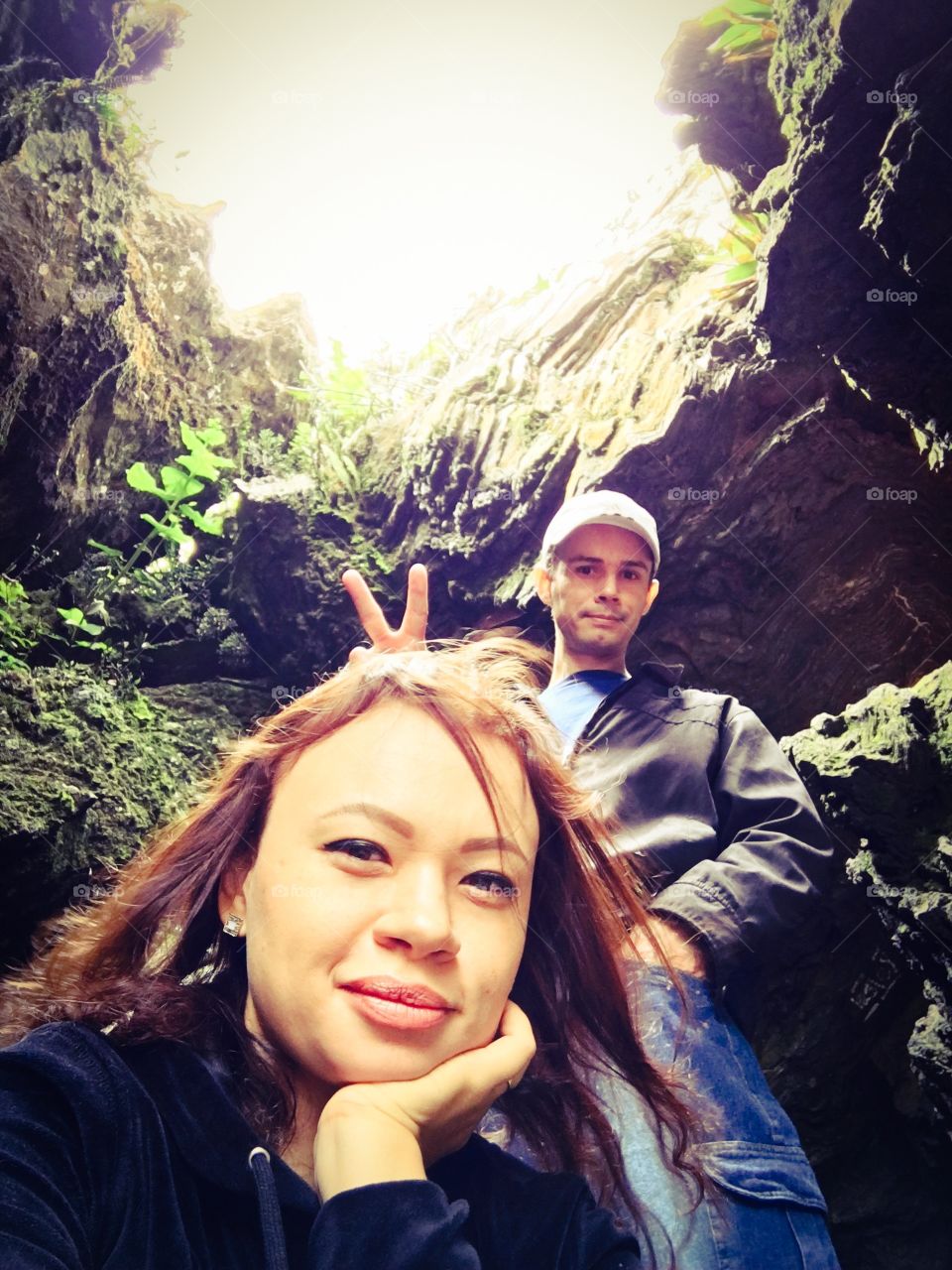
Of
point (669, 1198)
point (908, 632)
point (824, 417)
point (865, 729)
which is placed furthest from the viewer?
point (824, 417)

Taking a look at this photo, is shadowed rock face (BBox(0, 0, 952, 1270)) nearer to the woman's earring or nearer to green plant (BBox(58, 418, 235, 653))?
green plant (BBox(58, 418, 235, 653))

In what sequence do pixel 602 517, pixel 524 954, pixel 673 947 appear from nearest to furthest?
1. pixel 524 954
2. pixel 673 947
3. pixel 602 517

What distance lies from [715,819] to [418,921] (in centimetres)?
81

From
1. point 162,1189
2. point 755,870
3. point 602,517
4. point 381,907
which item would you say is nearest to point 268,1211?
point 162,1189

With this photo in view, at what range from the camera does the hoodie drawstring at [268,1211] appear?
0.91m

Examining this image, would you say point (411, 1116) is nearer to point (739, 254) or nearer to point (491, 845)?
point (491, 845)

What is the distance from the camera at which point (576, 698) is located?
5.91 feet

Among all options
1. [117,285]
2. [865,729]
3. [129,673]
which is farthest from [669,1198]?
[117,285]

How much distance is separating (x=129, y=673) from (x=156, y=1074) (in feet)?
3.87

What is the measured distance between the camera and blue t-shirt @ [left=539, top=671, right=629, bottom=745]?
1.74 m

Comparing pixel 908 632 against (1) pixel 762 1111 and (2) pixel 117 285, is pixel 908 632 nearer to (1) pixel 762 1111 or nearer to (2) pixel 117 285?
(1) pixel 762 1111

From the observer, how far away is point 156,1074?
0.98 meters

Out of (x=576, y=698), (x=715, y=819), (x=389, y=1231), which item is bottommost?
(x=389, y=1231)

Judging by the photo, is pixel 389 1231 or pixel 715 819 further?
pixel 715 819
